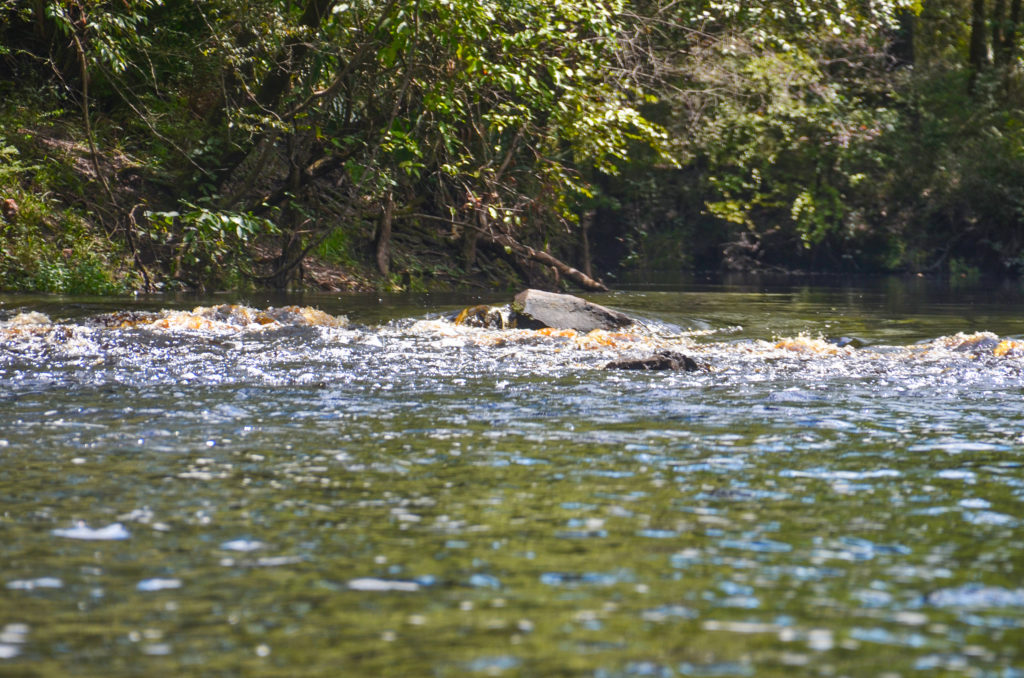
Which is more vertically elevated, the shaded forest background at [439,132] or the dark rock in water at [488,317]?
the shaded forest background at [439,132]

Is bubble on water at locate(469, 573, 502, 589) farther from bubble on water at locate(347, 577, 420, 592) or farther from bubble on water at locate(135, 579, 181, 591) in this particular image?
bubble on water at locate(135, 579, 181, 591)

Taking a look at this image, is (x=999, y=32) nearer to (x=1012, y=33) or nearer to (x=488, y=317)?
(x=1012, y=33)

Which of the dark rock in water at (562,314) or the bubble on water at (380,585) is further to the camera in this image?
the dark rock in water at (562,314)

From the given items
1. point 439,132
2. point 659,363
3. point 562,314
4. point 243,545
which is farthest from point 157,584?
point 439,132

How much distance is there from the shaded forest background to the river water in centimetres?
658

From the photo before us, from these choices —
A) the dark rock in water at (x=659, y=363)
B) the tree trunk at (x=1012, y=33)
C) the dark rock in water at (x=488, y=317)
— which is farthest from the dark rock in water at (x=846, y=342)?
the tree trunk at (x=1012, y=33)

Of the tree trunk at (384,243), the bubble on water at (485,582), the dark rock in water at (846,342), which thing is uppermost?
the tree trunk at (384,243)

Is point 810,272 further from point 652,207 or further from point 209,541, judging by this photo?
point 209,541

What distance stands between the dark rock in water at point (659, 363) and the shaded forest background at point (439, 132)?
5.52m

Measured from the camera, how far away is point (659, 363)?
10.7 metres

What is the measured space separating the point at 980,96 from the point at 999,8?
9.72ft

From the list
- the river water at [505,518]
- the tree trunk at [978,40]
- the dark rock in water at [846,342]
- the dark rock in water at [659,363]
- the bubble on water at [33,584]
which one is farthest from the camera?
the tree trunk at [978,40]

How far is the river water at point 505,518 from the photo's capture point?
355 centimetres

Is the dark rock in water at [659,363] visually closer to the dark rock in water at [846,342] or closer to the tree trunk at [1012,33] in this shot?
the dark rock in water at [846,342]
